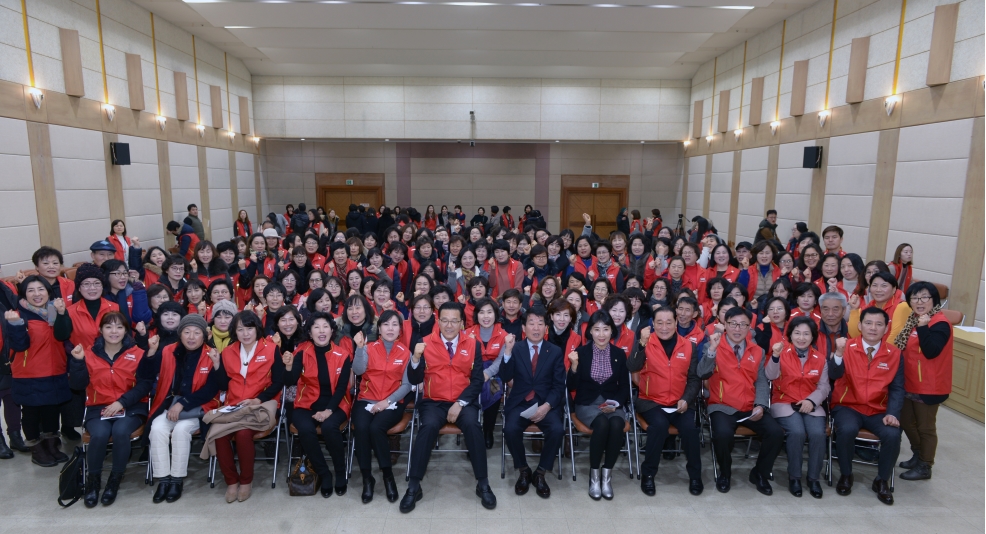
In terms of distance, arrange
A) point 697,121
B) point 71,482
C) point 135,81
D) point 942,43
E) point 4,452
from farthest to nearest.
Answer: point 697,121 → point 135,81 → point 942,43 → point 4,452 → point 71,482

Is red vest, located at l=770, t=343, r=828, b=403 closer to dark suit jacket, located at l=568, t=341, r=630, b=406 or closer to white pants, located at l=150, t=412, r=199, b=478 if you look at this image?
dark suit jacket, located at l=568, t=341, r=630, b=406

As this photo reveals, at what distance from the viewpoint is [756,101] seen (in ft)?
40.7

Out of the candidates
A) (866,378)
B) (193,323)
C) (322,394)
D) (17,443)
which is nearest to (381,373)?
(322,394)

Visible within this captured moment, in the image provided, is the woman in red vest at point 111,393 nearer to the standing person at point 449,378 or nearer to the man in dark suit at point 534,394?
the standing person at point 449,378

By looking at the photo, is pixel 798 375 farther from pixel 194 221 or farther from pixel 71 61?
pixel 194 221

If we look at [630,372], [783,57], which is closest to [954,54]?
[783,57]

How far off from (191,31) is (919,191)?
1427 centimetres

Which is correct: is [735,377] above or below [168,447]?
above

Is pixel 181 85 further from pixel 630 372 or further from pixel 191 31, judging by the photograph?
pixel 630 372

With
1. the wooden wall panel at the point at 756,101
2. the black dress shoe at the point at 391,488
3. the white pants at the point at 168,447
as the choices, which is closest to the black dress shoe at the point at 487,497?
the black dress shoe at the point at 391,488

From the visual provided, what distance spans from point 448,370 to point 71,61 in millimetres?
8490

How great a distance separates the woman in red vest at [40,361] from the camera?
4.75m

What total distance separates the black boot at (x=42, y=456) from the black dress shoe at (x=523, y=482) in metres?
4.07

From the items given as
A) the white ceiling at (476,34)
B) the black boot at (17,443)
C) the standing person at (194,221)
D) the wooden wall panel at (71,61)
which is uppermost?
the white ceiling at (476,34)
